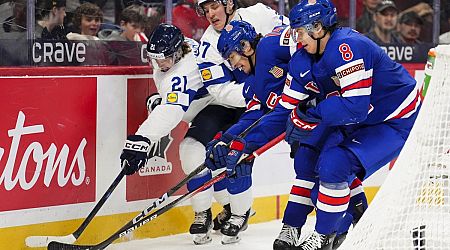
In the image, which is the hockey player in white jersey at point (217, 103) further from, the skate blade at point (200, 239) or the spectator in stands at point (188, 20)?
the spectator in stands at point (188, 20)

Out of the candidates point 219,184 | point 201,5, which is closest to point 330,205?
point 219,184

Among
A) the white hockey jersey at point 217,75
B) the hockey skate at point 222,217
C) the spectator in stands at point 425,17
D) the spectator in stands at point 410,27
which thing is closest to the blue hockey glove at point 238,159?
the white hockey jersey at point 217,75

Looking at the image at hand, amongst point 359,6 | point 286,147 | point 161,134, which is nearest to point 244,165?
point 161,134

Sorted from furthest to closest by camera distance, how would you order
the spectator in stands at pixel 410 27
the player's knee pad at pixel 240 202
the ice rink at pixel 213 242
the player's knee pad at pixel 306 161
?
the spectator in stands at pixel 410 27 → the player's knee pad at pixel 240 202 → the ice rink at pixel 213 242 → the player's knee pad at pixel 306 161

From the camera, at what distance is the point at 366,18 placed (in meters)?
5.95

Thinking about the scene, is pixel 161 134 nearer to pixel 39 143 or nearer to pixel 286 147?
pixel 39 143

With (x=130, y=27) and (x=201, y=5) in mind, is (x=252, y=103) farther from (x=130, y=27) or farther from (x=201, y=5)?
(x=130, y=27)

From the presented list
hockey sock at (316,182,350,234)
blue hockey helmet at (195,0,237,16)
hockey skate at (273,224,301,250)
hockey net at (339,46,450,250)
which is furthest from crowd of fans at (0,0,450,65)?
hockey net at (339,46,450,250)

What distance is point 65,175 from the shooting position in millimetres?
4531

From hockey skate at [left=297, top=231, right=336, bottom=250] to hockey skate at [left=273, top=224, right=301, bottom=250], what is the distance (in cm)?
12

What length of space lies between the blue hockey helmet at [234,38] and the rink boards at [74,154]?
0.59 meters

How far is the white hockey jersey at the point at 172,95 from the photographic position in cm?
456

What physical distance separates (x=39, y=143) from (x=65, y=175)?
0.21 metres

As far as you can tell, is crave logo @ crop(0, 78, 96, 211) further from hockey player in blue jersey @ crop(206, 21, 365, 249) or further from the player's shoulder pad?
the player's shoulder pad
